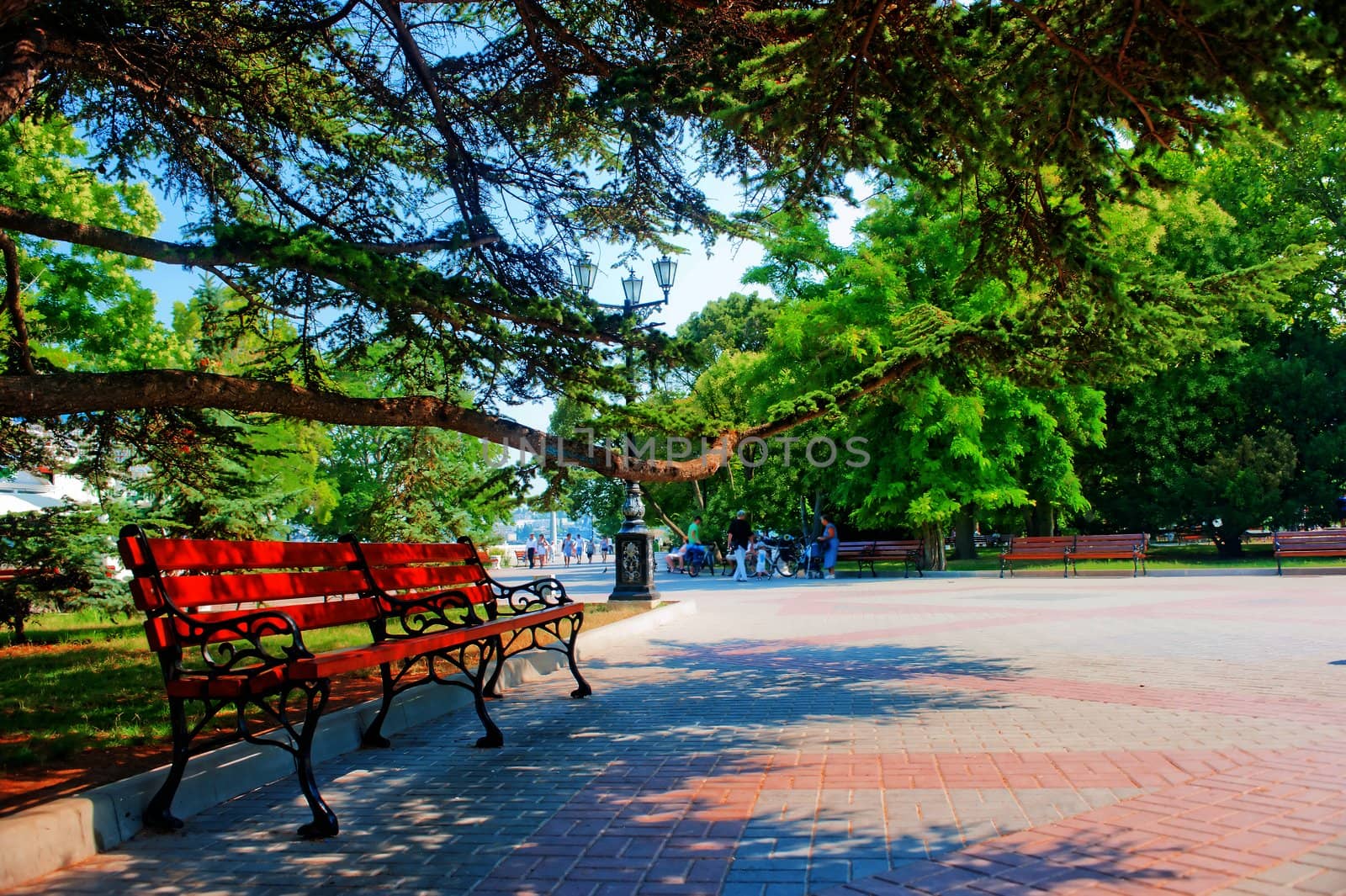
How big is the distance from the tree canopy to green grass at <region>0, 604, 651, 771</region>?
1941 mm

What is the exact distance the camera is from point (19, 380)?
5.21m

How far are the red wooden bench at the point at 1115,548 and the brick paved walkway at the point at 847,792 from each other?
44.4ft

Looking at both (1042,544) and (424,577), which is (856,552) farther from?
(424,577)

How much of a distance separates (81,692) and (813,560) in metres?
20.3

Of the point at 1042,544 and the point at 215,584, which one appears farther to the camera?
the point at 1042,544

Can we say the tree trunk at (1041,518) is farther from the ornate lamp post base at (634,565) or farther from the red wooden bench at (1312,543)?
the ornate lamp post base at (634,565)

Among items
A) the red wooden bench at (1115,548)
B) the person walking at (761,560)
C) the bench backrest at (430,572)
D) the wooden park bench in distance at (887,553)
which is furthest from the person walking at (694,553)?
the bench backrest at (430,572)

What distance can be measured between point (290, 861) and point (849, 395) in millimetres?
5749

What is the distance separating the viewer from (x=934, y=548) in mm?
25219

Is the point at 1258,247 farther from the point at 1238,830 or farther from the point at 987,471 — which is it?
the point at 1238,830

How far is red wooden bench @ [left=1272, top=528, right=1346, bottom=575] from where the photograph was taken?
18719 millimetres

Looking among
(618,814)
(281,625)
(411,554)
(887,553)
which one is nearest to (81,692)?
(411,554)

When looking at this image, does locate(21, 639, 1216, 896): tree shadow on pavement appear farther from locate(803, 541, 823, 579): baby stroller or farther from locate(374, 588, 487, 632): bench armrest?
locate(803, 541, 823, 579): baby stroller

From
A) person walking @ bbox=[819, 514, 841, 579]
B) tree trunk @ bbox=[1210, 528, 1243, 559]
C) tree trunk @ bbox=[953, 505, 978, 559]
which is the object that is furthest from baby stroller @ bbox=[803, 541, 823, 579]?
tree trunk @ bbox=[1210, 528, 1243, 559]
